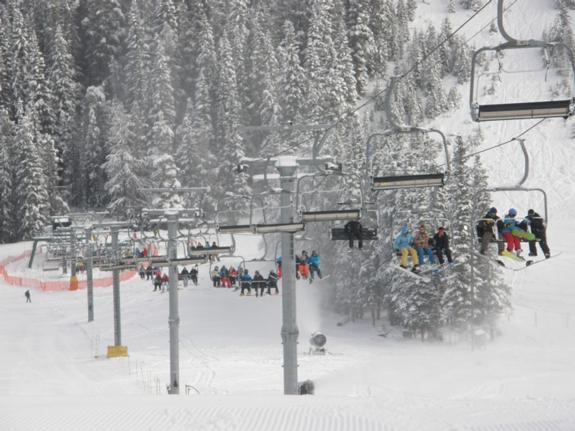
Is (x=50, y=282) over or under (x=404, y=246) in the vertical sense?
under

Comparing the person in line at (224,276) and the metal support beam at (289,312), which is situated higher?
the metal support beam at (289,312)

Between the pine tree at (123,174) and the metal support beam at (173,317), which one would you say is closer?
the metal support beam at (173,317)

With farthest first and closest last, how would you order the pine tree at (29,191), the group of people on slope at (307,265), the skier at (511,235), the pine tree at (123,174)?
the pine tree at (123,174) < the pine tree at (29,191) < the group of people on slope at (307,265) < the skier at (511,235)

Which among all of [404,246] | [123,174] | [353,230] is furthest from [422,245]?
[123,174]

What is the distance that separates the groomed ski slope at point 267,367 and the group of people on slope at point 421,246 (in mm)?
2933

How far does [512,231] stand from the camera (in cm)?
1614

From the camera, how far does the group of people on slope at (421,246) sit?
1738 cm

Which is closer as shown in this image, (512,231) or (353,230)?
(512,231)

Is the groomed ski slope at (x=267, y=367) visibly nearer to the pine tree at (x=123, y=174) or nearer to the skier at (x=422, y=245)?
the skier at (x=422, y=245)

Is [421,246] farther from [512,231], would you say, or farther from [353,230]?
[512,231]

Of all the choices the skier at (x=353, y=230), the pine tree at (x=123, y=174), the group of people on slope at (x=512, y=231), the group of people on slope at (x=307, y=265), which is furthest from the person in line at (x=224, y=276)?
the pine tree at (x=123, y=174)

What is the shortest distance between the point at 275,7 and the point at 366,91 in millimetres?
14421

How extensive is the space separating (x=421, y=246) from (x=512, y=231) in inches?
83.6

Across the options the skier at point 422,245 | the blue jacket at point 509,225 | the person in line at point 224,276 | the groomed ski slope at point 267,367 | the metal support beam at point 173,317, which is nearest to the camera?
the groomed ski slope at point 267,367
